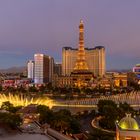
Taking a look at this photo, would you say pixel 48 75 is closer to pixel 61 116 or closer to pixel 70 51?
pixel 70 51

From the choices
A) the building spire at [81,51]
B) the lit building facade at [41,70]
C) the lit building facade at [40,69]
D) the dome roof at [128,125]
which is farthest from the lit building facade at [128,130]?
the lit building facade at [40,69]

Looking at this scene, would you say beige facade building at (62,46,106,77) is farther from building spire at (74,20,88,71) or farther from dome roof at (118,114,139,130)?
dome roof at (118,114,139,130)

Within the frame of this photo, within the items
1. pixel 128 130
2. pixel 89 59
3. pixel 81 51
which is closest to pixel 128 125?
pixel 128 130

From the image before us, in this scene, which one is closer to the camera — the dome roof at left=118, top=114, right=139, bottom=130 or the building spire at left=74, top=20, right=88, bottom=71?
the dome roof at left=118, top=114, right=139, bottom=130

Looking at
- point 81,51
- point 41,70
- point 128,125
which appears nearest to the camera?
point 128,125

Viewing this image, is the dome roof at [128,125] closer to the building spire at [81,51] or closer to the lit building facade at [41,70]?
the building spire at [81,51]

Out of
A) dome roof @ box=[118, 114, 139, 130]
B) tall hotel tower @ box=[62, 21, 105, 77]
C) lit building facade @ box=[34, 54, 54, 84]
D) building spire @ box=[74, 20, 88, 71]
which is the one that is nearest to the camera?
dome roof @ box=[118, 114, 139, 130]

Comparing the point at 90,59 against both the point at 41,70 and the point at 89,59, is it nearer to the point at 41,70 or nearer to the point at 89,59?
the point at 89,59

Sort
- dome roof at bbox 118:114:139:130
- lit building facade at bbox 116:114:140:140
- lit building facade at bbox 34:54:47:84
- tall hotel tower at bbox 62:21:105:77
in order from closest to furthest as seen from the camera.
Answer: lit building facade at bbox 116:114:140:140, dome roof at bbox 118:114:139:130, tall hotel tower at bbox 62:21:105:77, lit building facade at bbox 34:54:47:84

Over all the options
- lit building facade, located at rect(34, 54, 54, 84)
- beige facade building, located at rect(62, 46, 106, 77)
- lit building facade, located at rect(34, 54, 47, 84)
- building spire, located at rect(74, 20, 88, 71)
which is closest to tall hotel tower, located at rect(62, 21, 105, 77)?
beige facade building, located at rect(62, 46, 106, 77)

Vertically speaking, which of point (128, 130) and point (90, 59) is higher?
point (90, 59)
